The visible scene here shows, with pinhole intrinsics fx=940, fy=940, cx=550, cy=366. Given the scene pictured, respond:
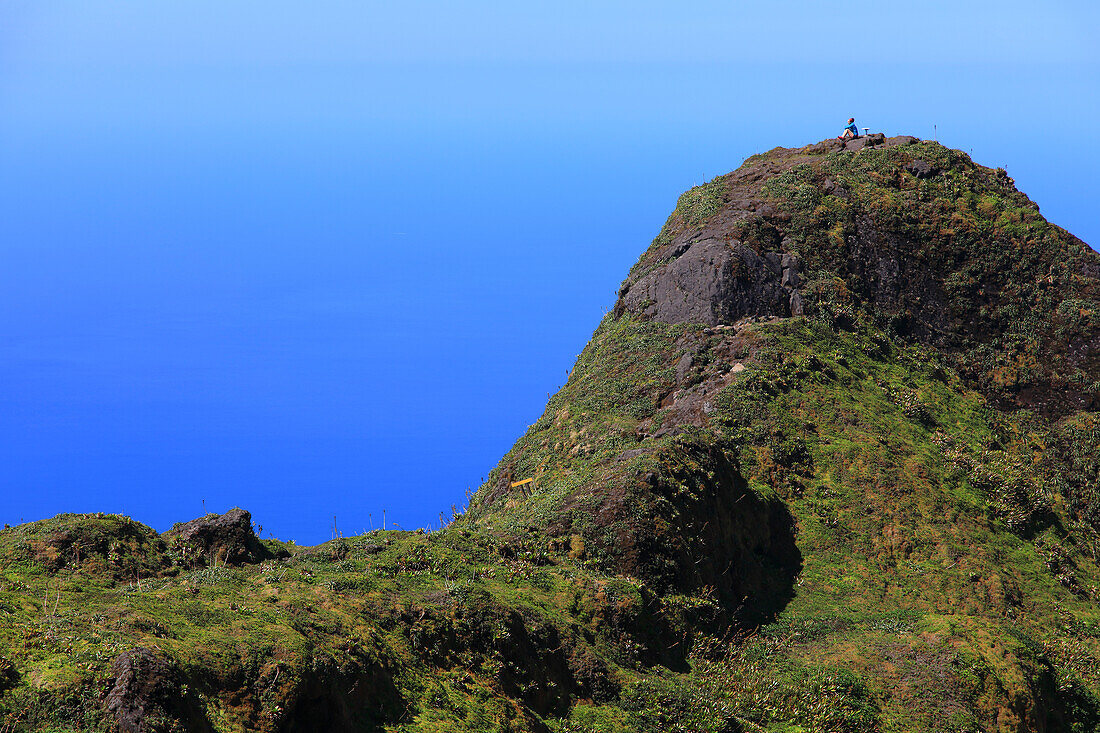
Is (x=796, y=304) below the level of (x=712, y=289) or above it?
below

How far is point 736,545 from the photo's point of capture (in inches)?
1172

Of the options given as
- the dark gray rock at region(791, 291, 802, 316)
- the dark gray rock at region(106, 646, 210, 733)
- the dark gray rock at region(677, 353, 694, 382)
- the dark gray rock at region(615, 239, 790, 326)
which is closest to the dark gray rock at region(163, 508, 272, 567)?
the dark gray rock at region(106, 646, 210, 733)

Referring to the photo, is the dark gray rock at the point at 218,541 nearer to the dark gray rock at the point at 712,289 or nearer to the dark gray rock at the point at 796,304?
the dark gray rock at the point at 712,289

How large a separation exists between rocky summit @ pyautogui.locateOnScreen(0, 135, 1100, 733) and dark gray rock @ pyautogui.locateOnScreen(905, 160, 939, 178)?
0.70 ft

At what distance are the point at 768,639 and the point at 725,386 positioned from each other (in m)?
13.6

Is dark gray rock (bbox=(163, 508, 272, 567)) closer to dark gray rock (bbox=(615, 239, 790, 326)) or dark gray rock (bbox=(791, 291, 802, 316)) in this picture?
dark gray rock (bbox=(615, 239, 790, 326))

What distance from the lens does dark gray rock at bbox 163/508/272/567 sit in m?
23.2

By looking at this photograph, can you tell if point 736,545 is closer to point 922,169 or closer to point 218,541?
point 218,541

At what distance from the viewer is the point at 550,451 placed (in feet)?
128

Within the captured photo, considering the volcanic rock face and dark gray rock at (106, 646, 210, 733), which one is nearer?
dark gray rock at (106, 646, 210, 733)

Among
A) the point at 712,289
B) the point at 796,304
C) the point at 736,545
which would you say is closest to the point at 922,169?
the point at 796,304

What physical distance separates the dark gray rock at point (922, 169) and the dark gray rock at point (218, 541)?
1683 inches

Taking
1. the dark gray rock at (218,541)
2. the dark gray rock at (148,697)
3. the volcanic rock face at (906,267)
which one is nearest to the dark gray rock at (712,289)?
the volcanic rock face at (906,267)

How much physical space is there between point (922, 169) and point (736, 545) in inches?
1263
